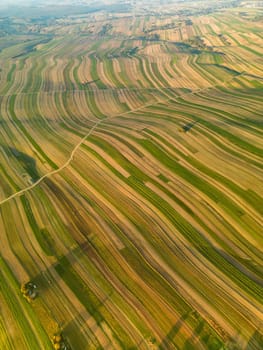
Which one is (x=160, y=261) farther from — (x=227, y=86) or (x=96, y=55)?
(x=96, y=55)

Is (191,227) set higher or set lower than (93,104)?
higher

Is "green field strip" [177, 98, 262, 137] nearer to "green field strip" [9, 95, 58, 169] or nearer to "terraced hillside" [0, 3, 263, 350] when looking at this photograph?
"terraced hillside" [0, 3, 263, 350]

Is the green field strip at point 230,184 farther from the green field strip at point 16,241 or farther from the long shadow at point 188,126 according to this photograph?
the green field strip at point 16,241

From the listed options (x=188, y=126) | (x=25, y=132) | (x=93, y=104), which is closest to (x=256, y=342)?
(x=188, y=126)

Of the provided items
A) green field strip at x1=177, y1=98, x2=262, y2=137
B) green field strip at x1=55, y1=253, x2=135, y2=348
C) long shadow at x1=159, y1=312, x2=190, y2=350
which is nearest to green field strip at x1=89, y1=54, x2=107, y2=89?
green field strip at x1=177, y1=98, x2=262, y2=137

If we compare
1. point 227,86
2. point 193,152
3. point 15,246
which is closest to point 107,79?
point 227,86

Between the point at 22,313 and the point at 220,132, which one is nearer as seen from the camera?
the point at 22,313

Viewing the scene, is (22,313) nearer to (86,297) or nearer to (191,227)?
(86,297)

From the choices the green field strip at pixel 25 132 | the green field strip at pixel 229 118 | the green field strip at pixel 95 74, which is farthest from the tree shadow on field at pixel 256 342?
the green field strip at pixel 95 74
